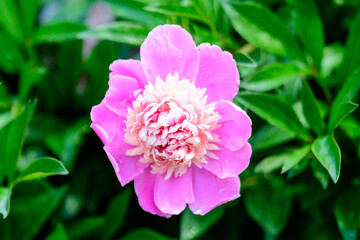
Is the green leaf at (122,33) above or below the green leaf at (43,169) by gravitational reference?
above

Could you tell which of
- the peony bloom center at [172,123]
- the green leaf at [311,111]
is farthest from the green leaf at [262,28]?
the peony bloom center at [172,123]

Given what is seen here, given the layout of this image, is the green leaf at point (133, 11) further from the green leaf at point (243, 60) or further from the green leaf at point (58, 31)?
the green leaf at point (243, 60)

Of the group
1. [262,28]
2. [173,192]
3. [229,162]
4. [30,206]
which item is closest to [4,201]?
[30,206]

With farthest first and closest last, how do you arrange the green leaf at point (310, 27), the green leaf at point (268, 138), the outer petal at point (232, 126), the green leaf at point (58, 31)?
the green leaf at point (58, 31) → the green leaf at point (310, 27) → the green leaf at point (268, 138) → the outer petal at point (232, 126)

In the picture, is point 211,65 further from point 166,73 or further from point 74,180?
point 74,180

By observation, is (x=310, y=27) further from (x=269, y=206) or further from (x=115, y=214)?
(x=115, y=214)

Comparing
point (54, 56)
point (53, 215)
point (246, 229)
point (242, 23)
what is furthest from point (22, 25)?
point (246, 229)

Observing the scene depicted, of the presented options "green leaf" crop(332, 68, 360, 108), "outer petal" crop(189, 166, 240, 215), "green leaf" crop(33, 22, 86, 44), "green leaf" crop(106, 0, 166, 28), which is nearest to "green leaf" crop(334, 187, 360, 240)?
"green leaf" crop(332, 68, 360, 108)
